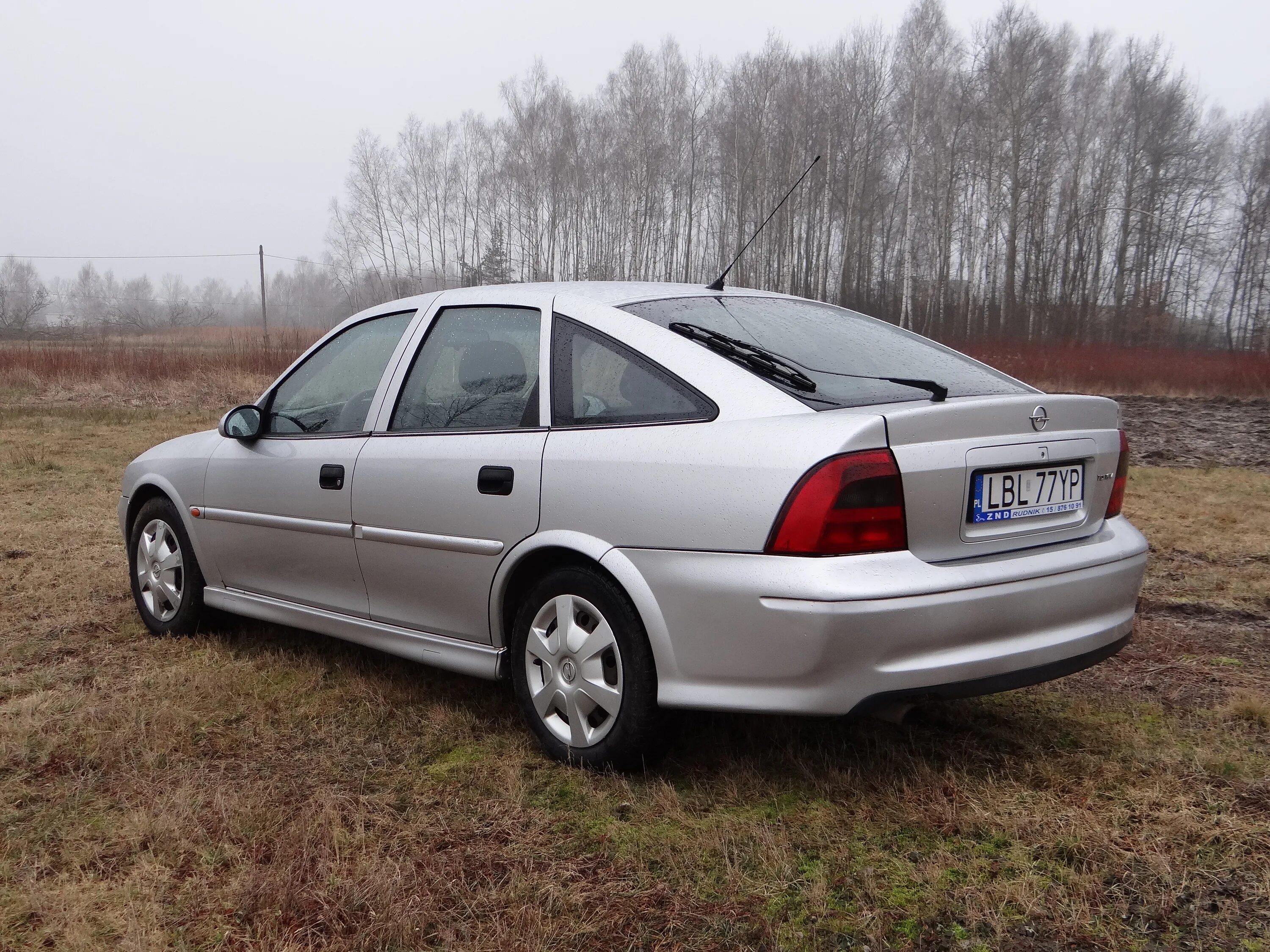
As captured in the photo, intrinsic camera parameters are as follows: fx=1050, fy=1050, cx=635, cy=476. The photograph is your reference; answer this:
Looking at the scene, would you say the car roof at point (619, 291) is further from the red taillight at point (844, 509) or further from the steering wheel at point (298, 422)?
the red taillight at point (844, 509)

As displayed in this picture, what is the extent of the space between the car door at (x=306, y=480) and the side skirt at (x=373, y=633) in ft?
0.14

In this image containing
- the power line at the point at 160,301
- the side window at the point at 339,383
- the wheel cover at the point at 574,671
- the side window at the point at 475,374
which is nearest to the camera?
the wheel cover at the point at 574,671

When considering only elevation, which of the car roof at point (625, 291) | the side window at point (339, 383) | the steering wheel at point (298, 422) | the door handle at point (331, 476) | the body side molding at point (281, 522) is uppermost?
the car roof at point (625, 291)

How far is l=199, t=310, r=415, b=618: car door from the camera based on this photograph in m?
Result: 3.74

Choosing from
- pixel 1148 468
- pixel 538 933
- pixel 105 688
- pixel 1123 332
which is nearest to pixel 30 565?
pixel 105 688

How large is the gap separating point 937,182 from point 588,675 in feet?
133

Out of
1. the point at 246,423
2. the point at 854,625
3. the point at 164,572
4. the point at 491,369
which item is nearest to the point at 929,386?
the point at 854,625

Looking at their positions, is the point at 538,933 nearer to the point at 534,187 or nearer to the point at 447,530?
the point at 447,530

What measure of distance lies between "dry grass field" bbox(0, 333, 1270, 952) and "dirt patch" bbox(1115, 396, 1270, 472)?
6205 mm

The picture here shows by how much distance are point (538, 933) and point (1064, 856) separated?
4.08 feet

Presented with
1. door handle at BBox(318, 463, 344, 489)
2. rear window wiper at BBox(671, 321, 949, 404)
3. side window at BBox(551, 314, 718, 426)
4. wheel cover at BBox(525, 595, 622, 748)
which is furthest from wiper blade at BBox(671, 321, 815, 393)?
door handle at BBox(318, 463, 344, 489)

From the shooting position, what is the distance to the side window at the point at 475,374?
10.8 feet

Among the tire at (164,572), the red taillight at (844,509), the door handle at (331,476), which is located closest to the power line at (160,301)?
the tire at (164,572)

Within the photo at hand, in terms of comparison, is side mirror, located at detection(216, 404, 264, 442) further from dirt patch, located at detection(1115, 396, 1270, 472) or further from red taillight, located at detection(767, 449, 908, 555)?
dirt patch, located at detection(1115, 396, 1270, 472)
